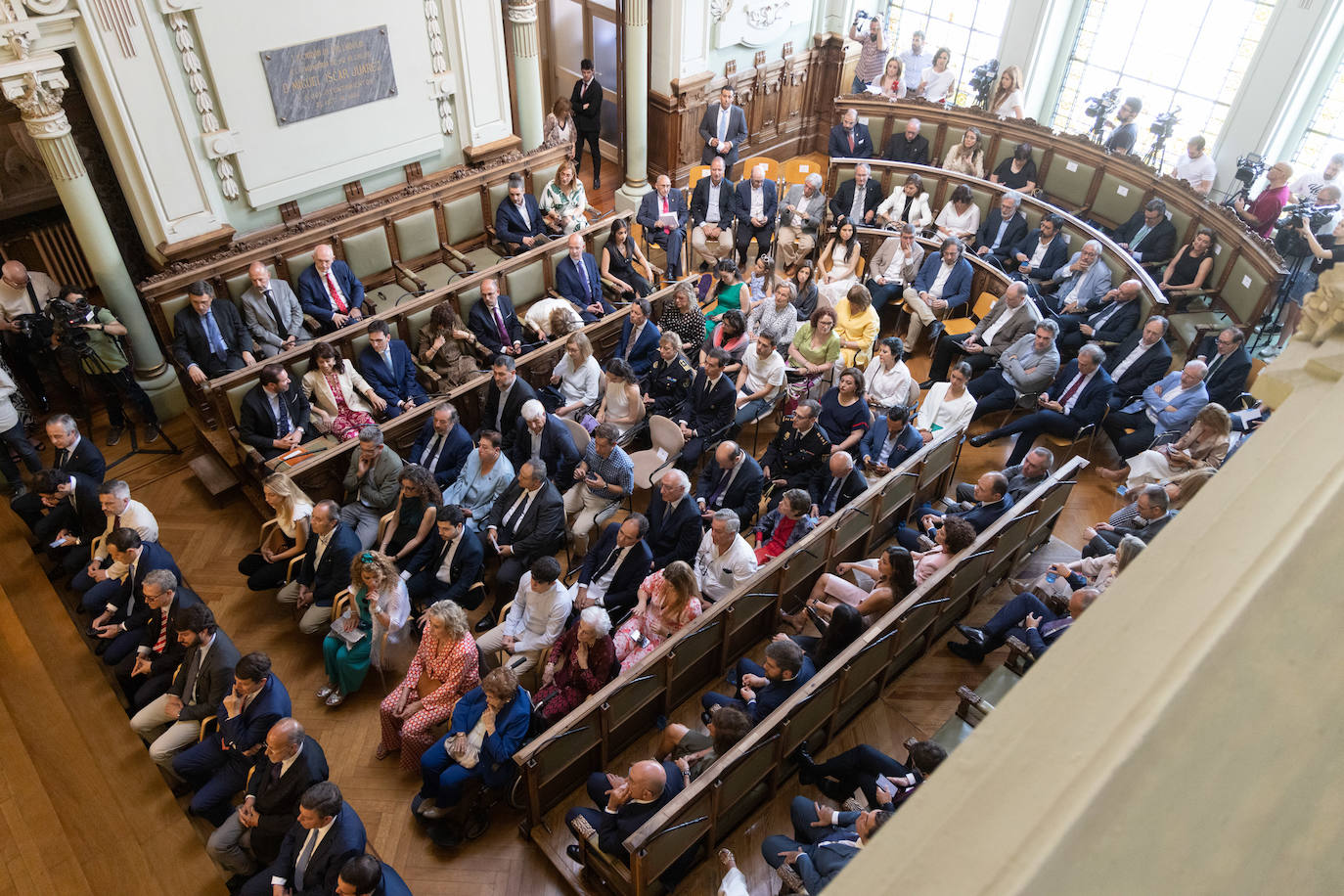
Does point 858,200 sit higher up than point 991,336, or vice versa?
point 858,200

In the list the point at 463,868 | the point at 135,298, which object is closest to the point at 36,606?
the point at 135,298

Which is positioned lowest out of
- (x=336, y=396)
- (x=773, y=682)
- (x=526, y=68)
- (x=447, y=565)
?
(x=447, y=565)

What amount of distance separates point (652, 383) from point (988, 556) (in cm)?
274

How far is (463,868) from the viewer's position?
456 centimetres

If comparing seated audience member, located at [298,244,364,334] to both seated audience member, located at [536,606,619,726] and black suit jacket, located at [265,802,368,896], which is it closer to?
seated audience member, located at [536,606,619,726]

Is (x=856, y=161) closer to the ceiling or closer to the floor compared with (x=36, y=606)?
closer to the ceiling

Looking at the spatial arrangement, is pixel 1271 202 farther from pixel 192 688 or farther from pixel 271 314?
pixel 192 688

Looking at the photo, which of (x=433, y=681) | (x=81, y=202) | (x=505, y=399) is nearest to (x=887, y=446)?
(x=505, y=399)

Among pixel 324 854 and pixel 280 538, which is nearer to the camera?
pixel 324 854

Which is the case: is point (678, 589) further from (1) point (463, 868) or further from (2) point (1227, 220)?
(2) point (1227, 220)

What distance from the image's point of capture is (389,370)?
6703 mm

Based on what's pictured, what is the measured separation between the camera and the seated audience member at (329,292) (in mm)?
7270

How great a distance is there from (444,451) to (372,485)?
53 cm

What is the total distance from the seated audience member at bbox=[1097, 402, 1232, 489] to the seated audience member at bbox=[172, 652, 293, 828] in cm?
551
